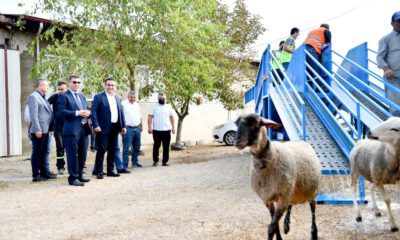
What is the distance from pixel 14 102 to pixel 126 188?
8173mm

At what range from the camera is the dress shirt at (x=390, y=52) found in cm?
738

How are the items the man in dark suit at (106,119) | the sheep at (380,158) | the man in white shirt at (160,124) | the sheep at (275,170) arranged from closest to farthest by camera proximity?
the sheep at (275,170), the sheep at (380,158), the man in dark suit at (106,119), the man in white shirt at (160,124)

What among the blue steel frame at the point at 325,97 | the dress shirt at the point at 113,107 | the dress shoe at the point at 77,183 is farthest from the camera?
the dress shirt at the point at 113,107

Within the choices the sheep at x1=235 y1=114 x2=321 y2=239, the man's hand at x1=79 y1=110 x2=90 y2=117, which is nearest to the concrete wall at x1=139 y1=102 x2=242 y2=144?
the man's hand at x1=79 y1=110 x2=90 y2=117

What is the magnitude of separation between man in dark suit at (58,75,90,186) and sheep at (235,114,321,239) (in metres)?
4.73

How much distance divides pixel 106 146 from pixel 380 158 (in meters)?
5.92

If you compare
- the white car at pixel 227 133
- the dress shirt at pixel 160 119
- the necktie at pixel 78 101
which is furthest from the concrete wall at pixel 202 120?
the necktie at pixel 78 101

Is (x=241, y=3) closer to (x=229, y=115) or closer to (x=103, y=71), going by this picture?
(x=229, y=115)

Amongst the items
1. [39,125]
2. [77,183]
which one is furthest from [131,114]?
[77,183]

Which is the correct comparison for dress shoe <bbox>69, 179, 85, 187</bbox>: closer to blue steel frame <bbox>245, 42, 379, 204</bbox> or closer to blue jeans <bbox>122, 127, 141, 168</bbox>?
blue jeans <bbox>122, 127, 141, 168</bbox>

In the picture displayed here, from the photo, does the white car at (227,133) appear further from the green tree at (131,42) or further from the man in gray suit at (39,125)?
the man in gray suit at (39,125)

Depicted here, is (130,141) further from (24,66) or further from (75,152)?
(24,66)

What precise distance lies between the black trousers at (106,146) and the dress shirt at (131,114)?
4.85 ft

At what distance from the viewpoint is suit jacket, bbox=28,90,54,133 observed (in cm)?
894
